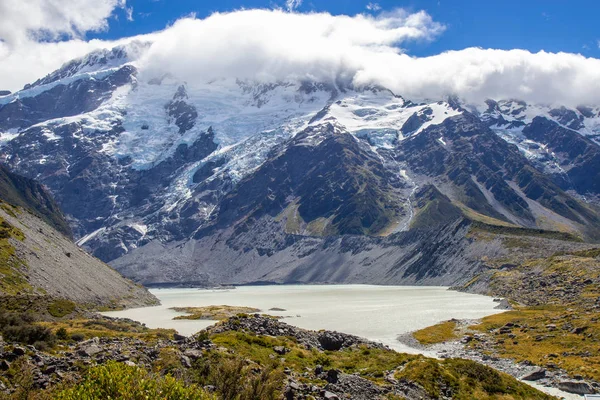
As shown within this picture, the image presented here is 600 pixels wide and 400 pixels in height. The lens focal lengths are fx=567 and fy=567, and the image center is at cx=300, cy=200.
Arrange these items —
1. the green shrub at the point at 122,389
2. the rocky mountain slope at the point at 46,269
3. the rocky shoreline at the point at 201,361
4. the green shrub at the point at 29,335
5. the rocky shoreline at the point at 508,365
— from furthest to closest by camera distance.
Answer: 1. the rocky mountain slope at the point at 46,269
2. the rocky shoreline at the point at 508,365
3. the green shrub at the point at 29,335
4. the rocky shoreline at the point at 201,361
5. the green shrub at the point at 122,389

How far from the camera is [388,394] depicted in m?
44.6

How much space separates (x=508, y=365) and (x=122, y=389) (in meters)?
58.7

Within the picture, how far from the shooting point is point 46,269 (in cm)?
14700

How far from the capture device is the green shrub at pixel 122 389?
87.8 feet

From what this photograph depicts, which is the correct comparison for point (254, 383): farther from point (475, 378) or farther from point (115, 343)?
point (475, 378)

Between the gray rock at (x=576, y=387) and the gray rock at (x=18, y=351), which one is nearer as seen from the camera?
the gray rock at (x=18, y=351)

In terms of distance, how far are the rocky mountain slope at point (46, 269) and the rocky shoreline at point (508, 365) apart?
84.2 metres

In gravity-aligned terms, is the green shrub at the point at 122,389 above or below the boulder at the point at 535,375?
above

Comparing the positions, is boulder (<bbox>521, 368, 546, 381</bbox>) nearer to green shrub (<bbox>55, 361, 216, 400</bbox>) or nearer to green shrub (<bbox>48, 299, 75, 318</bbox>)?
green shrub (<bbox>55, 361, 216, 400</bbox>)

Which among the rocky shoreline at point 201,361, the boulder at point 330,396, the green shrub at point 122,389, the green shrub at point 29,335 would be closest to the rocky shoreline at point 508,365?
the rocky shoreline at point 201,361

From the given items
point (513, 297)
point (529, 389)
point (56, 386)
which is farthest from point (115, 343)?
point (513, 297)

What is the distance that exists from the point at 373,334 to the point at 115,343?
248 ft

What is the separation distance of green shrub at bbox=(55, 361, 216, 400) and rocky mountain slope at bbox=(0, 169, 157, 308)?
10126 cm

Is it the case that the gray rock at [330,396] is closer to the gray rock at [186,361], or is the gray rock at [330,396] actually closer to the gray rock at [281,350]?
the gray rock at [186,361]
